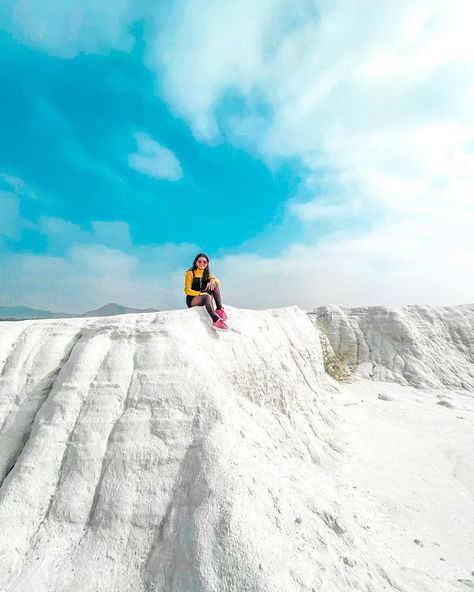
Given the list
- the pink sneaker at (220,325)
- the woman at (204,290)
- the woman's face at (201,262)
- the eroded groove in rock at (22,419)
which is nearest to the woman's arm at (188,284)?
the woman at (204,290)

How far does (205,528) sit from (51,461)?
189 cm

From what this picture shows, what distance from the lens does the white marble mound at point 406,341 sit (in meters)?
16.3

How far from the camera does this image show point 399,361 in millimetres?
16734

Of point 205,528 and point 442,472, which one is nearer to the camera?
point 205,528

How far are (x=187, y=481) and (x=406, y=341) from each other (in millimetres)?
17222

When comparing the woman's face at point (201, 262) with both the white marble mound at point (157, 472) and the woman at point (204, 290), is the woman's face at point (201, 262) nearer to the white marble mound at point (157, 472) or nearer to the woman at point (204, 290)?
the woman at point (204, 290)

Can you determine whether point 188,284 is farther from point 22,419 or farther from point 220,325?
point 22,419


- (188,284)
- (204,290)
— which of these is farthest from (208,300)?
(188,284)

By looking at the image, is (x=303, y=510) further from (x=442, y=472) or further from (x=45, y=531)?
(x=442, y=472)

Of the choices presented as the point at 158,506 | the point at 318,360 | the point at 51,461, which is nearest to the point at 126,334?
the point at 51,461

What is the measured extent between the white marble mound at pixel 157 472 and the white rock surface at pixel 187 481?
1cm

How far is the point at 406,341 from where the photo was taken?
17.5 meters

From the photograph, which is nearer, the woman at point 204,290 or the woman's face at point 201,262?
the woman at point 204,290

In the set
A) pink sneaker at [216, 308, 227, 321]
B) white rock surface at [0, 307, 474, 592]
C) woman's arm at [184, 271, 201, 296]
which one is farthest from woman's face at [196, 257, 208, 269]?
white rock surface at [0, 307, 474, 592]
